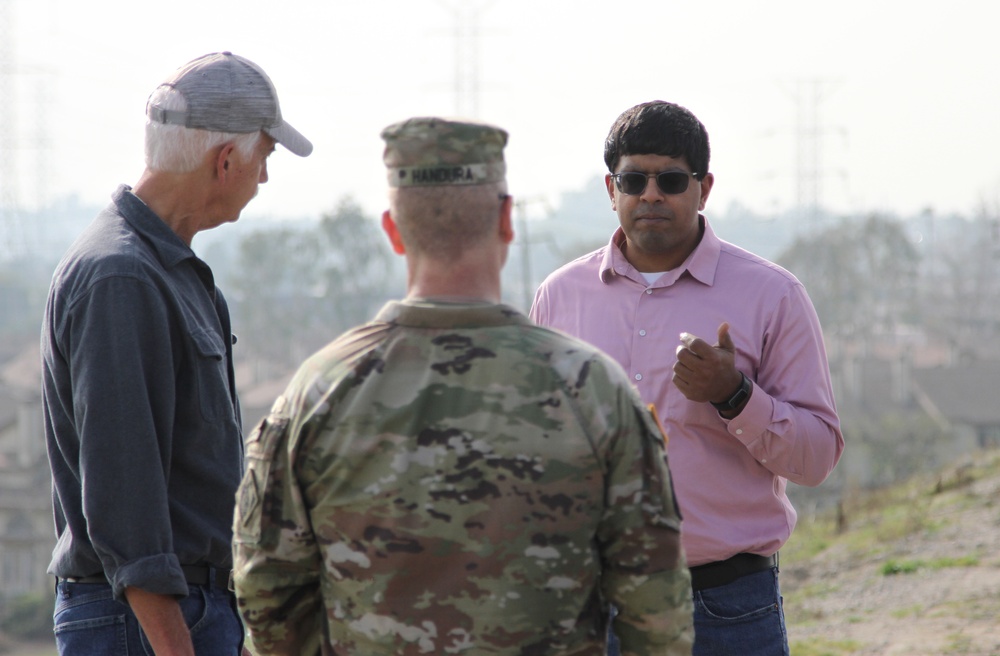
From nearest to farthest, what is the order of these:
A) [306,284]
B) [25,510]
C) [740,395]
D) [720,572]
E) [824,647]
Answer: [740,395] → [720,572] → [824,647] → [25,510] → [306,284]

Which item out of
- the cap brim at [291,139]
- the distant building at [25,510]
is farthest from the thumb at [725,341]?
the distant building at [25,510]

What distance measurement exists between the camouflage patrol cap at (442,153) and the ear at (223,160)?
79 cm

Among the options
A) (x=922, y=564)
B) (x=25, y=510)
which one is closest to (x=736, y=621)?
(x=922, y=564)

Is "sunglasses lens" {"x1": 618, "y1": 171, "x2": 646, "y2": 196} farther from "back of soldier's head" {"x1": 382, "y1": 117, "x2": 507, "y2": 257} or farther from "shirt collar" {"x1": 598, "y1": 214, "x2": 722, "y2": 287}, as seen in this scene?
"back of soldier's head" {"x1": 382, "y1": 117, "x2": 507, "y2": 257}

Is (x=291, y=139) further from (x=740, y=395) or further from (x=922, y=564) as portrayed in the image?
(x=922, y=564)

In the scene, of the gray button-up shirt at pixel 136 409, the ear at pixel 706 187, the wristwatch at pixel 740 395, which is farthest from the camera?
the ear at pixel 706 187

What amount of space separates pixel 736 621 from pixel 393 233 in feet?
5.17

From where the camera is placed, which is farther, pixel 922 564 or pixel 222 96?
pixel 922 564

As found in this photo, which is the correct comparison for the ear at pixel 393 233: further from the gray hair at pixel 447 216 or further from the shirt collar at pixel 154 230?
the shirt collar at pixel 154 230

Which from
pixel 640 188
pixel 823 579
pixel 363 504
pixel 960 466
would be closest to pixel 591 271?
pixel 640 188

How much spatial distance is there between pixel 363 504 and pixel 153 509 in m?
0.65

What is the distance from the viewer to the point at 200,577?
2668mm

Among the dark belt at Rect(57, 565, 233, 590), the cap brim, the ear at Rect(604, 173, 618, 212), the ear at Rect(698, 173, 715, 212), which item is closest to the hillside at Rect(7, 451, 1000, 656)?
the ear at Rect(698, 173, 715, 212)

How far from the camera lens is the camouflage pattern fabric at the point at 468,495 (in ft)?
6.63
